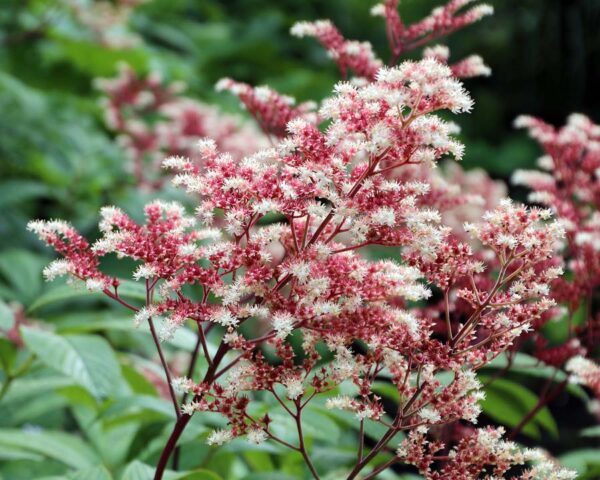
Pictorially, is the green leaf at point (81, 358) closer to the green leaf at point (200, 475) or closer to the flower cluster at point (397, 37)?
the green leaf at point (200, 475)

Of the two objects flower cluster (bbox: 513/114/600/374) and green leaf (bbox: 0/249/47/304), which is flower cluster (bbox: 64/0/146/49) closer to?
green leaf (bbox: 0/249/47/304)

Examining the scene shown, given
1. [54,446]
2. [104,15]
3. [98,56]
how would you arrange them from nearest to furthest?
1. [54,446]
2. [104,15]
3. [98,56]

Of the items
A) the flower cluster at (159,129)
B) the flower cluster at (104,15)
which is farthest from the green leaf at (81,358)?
the flower cluster at (104,15)

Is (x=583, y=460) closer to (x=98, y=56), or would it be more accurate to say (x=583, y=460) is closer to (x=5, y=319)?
(x=5, y=319)

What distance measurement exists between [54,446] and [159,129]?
96.9 inches

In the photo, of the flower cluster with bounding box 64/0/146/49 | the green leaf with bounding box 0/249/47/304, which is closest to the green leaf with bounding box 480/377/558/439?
the green leaf with bounding box 0/249/47/304

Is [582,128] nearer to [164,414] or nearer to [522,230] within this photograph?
[522,230]

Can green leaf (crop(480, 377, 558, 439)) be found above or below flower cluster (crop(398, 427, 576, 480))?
above

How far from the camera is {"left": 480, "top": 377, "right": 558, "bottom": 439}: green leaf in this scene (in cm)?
223

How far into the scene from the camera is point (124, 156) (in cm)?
476

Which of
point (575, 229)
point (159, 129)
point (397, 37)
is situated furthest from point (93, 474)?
point (159, 129)

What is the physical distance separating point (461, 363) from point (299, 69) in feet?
26.6

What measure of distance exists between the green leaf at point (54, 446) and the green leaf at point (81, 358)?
11.0 inches

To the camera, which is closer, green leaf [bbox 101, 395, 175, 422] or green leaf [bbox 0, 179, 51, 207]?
green leaf [bbox 101, 395, 175, 422]
